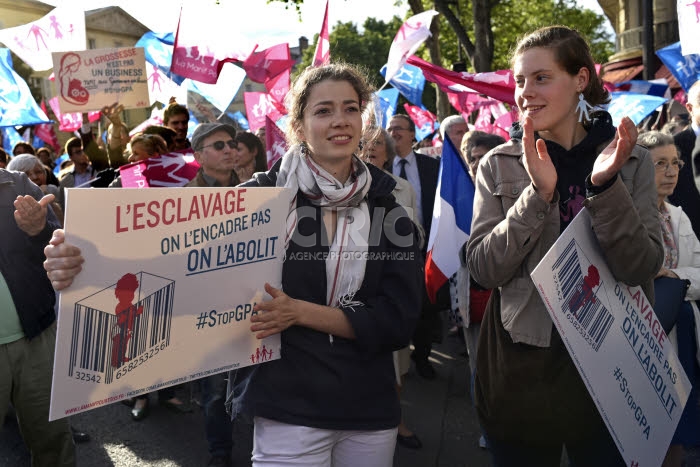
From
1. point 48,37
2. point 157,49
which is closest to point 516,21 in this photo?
point 157,49

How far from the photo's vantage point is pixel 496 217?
7.41 ft

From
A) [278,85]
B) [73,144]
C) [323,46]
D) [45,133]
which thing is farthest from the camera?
[45,133]

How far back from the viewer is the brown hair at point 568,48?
2.20 metres

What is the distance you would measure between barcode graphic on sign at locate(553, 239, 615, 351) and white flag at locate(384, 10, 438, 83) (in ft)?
19.2

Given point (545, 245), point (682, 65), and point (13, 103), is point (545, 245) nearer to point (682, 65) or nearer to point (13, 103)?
point (682, 65)

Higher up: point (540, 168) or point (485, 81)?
point (485, 81)

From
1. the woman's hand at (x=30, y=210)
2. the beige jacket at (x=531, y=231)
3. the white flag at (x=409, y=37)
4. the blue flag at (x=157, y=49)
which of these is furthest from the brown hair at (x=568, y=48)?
the blue flag at (x=157, y=49)

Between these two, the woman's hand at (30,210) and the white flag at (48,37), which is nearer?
the woman's hand at (30,210)

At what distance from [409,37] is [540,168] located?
5982 mm

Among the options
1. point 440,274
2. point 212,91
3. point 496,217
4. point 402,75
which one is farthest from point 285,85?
point 496,217

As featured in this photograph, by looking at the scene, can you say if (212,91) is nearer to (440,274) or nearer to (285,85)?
(285,85)

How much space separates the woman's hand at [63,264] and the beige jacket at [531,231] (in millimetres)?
1173

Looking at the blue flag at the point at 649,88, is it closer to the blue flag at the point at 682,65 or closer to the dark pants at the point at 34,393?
the blue flag at the point at 682,65

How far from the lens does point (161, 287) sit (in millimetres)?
1920
